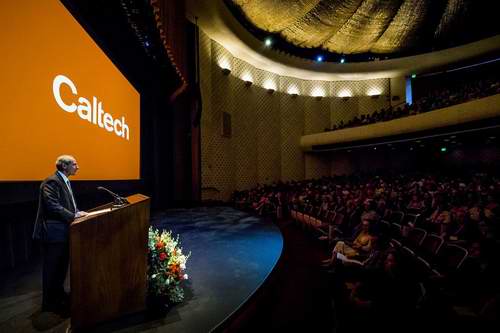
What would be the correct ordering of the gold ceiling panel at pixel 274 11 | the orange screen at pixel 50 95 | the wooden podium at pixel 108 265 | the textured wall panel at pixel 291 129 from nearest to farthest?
1. the wooden podium at pixel 108 265
2. the orange screen at pixel 50 95
3. the gold ceiling panel at pixel 274 11
4. the textured wall panel at pixel 291 129

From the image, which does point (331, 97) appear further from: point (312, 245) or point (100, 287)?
point (100, 287)

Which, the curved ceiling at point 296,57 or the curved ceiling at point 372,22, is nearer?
the curved ceiling at point 296,57

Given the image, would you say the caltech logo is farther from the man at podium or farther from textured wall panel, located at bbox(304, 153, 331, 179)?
textured wall panel, located at bbox(304, 153, 331, 179)

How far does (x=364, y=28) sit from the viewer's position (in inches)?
499

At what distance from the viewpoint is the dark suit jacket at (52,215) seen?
6.23ft

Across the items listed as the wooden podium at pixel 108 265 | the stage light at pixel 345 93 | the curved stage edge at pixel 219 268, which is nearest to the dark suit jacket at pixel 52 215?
the wooden podium at pixel 108 265

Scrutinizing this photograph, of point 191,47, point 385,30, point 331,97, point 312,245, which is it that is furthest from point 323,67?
point 312,245

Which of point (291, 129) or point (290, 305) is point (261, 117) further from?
point (290, 305)

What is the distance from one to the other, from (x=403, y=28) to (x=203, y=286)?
51.0 ft

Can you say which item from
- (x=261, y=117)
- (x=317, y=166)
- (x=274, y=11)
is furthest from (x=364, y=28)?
(x=317, y=166)

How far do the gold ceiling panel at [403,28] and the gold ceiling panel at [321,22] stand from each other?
2.60 metres

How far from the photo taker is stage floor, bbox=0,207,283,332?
180 centimetres

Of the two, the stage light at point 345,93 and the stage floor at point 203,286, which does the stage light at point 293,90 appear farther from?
the stage floor at point 203,286

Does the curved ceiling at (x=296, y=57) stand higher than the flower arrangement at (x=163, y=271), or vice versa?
the curved ceiling at (x=296, y=57)
